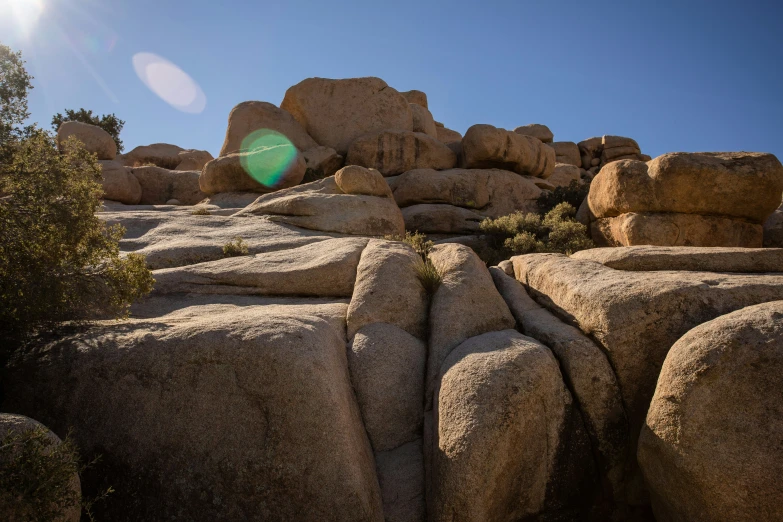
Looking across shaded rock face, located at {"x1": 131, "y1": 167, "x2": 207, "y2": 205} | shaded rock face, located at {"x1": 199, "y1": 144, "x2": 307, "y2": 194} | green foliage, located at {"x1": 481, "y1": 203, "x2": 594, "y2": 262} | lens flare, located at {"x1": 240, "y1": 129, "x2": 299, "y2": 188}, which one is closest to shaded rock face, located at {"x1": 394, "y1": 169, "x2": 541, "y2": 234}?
green foliage, located at {"x1": 481, "y1": 203, "x2": 594, "y2": 262}

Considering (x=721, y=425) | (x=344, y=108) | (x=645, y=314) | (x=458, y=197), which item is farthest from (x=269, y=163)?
(x=721, y=425)

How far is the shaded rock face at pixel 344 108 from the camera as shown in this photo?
26.2 m

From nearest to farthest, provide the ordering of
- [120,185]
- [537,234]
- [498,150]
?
[537,234] → [120,185] → [498,150]

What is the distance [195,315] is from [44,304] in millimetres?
2381

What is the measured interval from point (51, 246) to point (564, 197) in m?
18.2

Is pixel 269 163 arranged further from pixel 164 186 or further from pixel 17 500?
pixel 17 500

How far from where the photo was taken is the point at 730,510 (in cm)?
546

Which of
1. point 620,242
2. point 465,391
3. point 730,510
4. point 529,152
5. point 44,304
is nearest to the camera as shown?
point 730,510

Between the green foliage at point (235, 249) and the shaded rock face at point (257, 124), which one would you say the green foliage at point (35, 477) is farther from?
the shaded rock face at point (257, 124)

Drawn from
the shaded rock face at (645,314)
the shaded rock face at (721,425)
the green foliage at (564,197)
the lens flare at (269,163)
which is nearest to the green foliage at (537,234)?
the green foliage at (564,197)

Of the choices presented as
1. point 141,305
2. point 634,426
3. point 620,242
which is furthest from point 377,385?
point 620,242

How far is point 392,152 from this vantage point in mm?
24516

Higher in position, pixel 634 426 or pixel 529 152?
pixel 529 152

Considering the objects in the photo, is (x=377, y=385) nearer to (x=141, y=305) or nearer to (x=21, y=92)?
(x=141, y=305)
